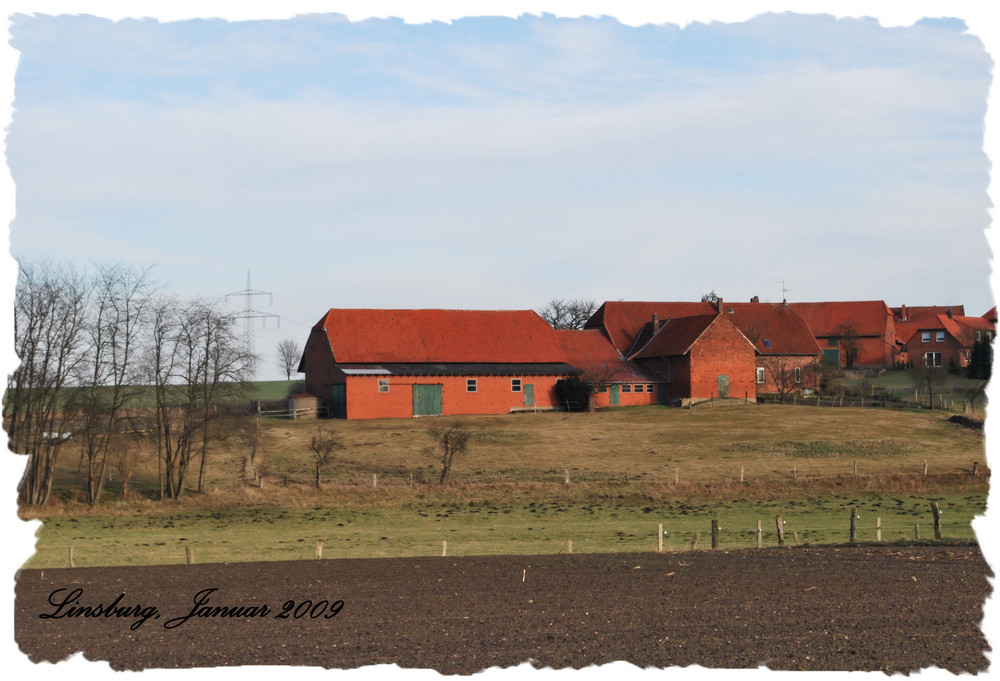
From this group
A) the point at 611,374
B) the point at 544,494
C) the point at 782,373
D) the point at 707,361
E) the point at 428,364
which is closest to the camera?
the point at 544,494

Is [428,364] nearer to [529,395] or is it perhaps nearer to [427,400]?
[427,400]

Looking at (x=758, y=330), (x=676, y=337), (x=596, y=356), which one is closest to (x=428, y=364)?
(x=596, y=356)

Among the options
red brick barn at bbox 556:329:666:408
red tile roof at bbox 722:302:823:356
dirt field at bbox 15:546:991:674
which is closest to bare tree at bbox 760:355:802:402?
red tile roof at bbox 722:302:823:356

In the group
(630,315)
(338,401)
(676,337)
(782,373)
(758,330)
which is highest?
(630,315)

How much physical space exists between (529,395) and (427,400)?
6.85 metres

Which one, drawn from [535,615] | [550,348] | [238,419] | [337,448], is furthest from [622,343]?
[535,615]

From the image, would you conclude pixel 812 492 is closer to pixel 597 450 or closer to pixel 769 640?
pixel 597 450

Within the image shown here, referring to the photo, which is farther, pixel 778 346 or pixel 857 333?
pixel 857 333

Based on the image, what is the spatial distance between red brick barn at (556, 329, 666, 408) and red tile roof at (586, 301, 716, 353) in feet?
10.3

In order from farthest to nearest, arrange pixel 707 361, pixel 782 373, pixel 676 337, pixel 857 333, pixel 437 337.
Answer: pixel 857 333 → pixel 782 373 → pixel 676 337 → pixel 707 361 → pixel 437 337

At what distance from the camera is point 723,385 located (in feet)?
207

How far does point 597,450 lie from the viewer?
152ft

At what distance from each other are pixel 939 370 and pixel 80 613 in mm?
61191

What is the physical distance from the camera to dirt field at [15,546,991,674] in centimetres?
1219
